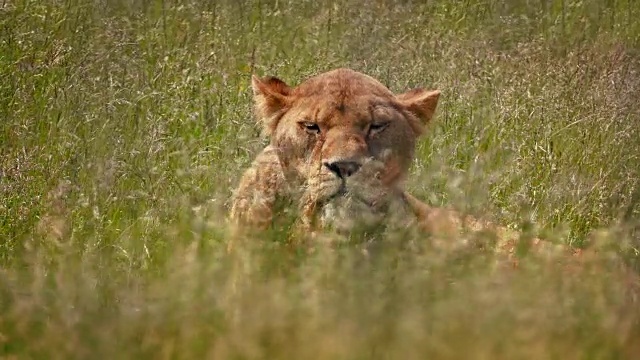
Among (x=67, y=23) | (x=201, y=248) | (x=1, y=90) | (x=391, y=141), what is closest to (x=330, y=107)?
(x=391, y=141)

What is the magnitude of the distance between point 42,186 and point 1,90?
1218mm

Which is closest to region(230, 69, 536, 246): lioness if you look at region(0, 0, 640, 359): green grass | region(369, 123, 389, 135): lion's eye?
region(369, 123, 389, 135): lion's eye

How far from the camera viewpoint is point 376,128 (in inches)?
235

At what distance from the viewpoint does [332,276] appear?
4.28 m

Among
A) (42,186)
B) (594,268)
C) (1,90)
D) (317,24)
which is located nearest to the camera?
(594,268)

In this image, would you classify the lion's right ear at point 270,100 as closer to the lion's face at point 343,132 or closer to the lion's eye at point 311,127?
the lion's face at point 343,132

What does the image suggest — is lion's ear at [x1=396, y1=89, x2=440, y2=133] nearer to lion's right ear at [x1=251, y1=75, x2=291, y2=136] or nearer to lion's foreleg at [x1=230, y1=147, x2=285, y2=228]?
lion's right ear at [x1=251, y1=75, x2=291, y2=136]

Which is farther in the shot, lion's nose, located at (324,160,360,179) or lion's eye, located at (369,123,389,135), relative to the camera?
lion's eye, located at (369,123,389,135)

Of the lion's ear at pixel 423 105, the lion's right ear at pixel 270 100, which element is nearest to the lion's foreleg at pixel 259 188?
the lion's right ear at pixel 270 100

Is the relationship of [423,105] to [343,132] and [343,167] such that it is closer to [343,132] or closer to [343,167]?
[343,132]

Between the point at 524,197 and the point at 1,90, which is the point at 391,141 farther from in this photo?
the point at 1,90

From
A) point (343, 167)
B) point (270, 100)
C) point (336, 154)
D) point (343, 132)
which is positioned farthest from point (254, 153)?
point (343, 167)

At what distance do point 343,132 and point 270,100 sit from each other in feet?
1.63

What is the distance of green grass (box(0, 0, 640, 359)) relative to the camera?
3.89 metres
